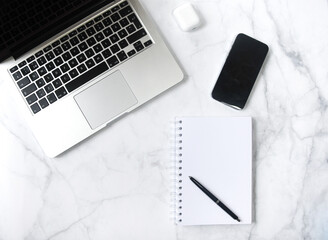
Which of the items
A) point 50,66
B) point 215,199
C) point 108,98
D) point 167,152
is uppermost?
point 50,66

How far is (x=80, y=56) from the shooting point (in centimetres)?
75

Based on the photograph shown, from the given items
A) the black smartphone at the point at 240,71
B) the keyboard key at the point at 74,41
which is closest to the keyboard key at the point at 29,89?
the keyboard key at the point at 74,41

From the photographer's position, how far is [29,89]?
0.74m

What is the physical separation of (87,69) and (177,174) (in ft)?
0.82

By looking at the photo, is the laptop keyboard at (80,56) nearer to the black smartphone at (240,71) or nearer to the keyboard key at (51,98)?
the keyboard key at (51,98)

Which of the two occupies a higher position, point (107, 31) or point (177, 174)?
point (107, 31)

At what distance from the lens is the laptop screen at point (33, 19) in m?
0.69

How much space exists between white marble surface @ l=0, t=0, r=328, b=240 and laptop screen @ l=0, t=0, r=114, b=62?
0.04m

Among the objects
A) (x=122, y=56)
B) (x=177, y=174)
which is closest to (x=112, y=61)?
(x=122, y=56)

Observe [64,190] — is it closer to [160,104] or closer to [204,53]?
[160,104]

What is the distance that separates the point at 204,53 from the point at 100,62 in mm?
194

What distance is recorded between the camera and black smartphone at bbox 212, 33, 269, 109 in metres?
0.77

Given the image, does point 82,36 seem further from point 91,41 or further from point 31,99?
point 31,99

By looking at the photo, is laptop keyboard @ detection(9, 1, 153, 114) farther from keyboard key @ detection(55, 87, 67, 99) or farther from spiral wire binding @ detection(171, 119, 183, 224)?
spiral wire binding @ detection(171, 119, 183, 224)
